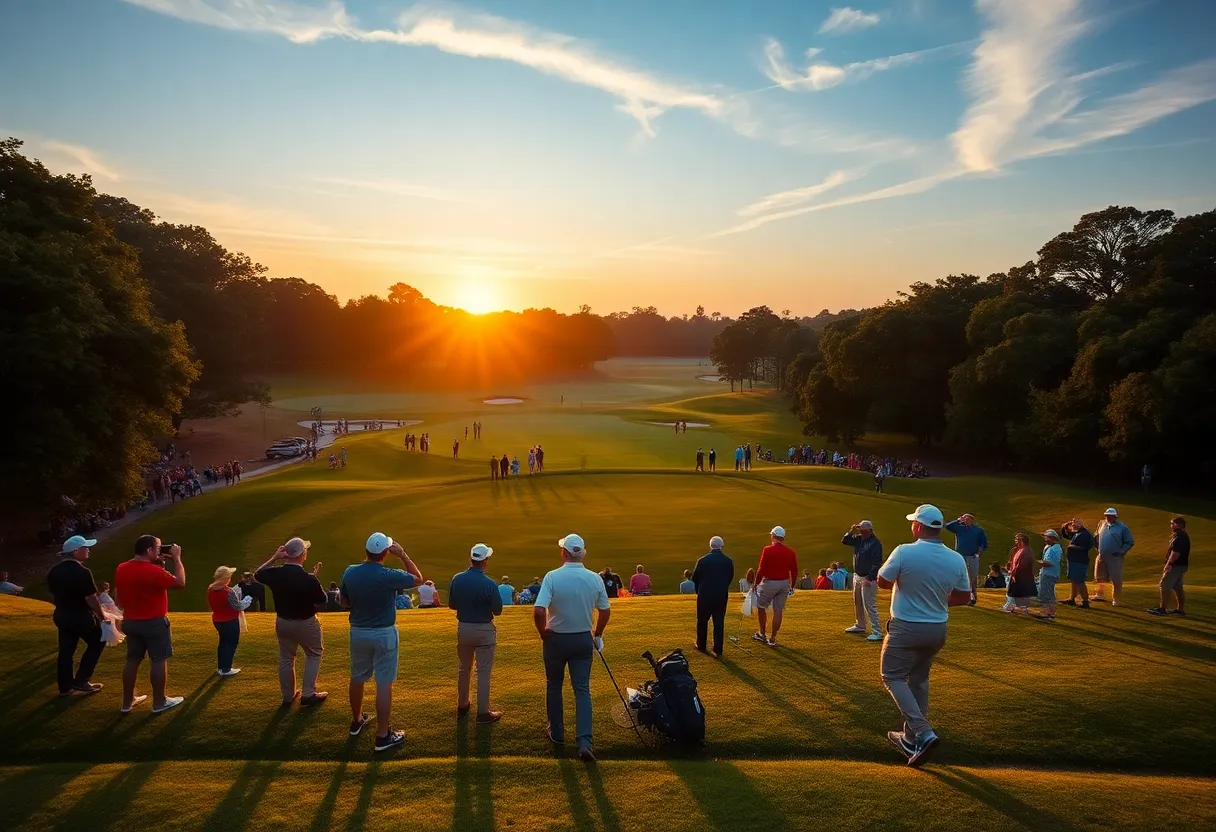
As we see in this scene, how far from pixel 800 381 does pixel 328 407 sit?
53.4m

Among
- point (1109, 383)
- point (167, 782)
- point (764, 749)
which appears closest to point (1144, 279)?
point (1109, 383)

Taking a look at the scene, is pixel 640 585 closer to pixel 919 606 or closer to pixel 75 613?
pixel 919 606

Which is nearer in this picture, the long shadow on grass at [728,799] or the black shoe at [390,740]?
the long shadow on grass at [728,799]

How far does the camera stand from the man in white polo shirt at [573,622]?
306 inches

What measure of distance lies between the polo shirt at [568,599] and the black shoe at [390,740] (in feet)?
6.97

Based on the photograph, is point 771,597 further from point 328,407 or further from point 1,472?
point 328,407

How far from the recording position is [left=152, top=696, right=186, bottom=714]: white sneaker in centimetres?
883

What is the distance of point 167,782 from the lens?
7348 millimetres

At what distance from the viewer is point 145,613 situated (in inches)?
339

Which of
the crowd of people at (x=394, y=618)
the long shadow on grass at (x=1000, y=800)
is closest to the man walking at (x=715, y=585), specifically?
the crowd of people at (x=394, y=618)

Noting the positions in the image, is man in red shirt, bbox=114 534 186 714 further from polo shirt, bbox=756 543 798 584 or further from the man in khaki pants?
polo shirt, bbox=756 543 798 584

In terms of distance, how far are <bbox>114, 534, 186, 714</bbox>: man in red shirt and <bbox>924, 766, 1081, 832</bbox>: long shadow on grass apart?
→ 890 centimetres

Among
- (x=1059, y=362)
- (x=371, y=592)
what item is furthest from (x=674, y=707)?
(x=1059, y=362)

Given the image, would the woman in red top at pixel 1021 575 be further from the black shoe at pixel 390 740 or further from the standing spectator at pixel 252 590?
the standing spectator at pixel 252 590
